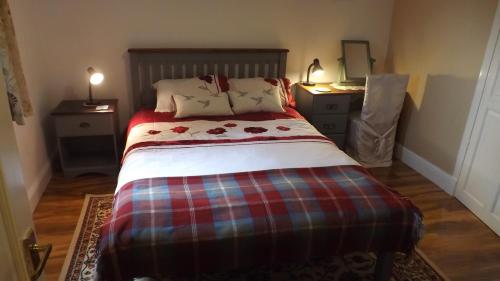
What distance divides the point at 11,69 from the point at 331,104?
2.54 meters

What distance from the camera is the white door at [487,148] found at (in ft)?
8.25

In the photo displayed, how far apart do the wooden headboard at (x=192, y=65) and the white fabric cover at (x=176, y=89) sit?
0.58ft

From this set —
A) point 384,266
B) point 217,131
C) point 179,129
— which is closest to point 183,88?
point 179,129

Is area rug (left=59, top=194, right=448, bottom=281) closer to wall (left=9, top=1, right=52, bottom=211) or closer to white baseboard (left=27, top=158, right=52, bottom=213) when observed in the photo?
white baseboard (left=27, top=158, right=52, bottom=213)

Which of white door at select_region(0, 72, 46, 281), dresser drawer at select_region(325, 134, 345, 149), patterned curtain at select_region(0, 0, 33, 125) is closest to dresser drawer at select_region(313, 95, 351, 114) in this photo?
dresser drawer at select_region(325, 134, 345, 149)

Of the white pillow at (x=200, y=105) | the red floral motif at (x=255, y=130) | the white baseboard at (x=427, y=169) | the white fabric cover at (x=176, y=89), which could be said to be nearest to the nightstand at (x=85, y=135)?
the white fabric cover at (x=176, y=89)

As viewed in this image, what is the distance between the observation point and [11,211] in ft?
2.37

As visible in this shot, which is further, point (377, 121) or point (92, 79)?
Result: point (377, 121)

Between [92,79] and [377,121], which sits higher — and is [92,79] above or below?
above

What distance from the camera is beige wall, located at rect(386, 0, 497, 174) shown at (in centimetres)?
274

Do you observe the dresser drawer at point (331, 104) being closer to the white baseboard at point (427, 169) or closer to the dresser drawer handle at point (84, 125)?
the white baseboard at point (427, 169)

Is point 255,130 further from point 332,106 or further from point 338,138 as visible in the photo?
point 338,138

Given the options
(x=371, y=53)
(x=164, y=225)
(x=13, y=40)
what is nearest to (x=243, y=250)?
(x=164, y=225)

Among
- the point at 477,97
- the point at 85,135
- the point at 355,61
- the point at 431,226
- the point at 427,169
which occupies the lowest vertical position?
the point at 431,226
